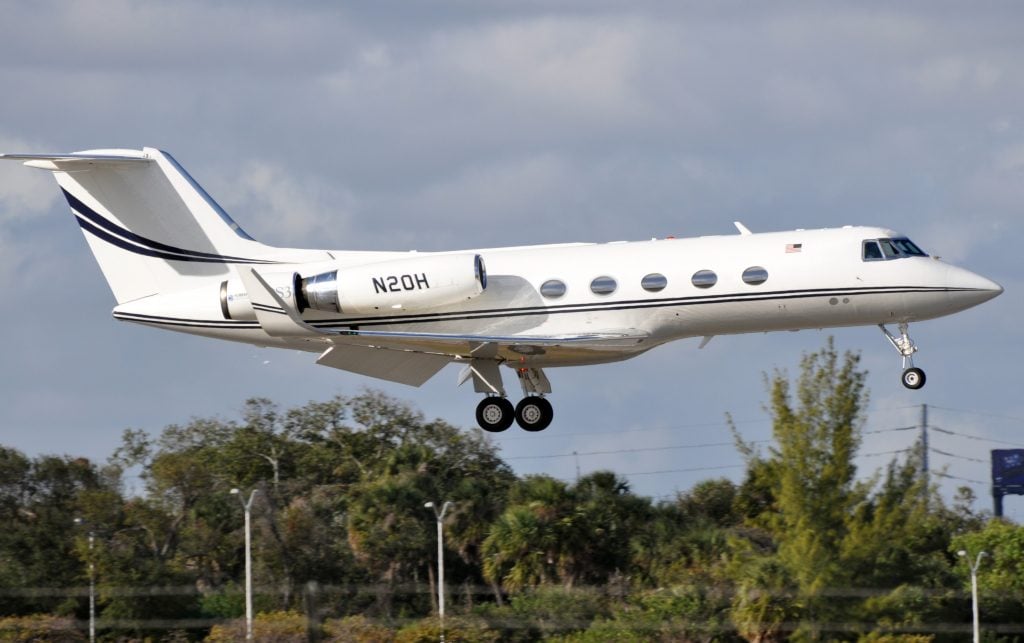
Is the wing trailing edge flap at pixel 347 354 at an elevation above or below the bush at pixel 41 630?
above

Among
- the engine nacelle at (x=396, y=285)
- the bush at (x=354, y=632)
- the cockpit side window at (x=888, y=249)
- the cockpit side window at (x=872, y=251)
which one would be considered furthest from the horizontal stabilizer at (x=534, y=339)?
the bush at (x=354, y=632)

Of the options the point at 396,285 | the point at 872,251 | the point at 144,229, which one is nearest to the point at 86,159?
the point at 144,229

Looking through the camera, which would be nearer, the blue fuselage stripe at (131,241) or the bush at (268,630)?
the bush at (268,630)

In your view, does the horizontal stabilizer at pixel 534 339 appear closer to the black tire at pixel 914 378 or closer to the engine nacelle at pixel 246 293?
the engine nacelle at pixel 246 293

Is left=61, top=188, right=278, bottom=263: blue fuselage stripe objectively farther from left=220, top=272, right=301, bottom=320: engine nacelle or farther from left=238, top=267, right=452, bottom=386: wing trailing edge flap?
left=238, top=267, right=452, bottom=386: wing trailing edge flap

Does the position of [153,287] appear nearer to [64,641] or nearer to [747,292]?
[64,641]

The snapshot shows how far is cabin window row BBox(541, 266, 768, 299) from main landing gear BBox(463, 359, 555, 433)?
2.08 meters

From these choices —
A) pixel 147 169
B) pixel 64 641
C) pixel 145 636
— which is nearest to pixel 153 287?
pixel 147 169

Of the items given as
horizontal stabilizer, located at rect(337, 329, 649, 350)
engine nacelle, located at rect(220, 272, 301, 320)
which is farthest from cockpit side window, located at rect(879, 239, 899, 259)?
engine nacelle, located at rect(220, 272, 301, 320)

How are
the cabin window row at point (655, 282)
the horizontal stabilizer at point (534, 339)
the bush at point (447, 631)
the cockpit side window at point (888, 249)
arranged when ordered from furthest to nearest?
the bush at point (447, 631) < the cockpit side window at point (888, 249) < the horizontal stabilizer at point (534, 339) < the cabin window row at point (655, 282)

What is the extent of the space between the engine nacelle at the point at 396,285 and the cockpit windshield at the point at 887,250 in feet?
22.4

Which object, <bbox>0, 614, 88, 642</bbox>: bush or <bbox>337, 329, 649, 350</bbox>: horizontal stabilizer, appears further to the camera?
<bbox>0, 614, 88, 642</bbox>: bush

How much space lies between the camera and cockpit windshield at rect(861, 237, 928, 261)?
31.2m

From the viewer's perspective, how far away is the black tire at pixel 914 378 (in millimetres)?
31984
